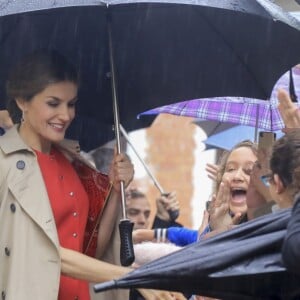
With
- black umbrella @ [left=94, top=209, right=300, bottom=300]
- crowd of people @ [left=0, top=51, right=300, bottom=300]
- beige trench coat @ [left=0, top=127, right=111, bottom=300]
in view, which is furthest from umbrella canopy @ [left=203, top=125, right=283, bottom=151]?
black umbrella @ [left=94, top=209, right=300, bottom=300]

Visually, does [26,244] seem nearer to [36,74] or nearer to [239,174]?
[36,74]

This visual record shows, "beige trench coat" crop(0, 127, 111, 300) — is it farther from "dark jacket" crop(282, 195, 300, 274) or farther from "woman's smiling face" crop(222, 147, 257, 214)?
"dark jacket" crop(282, 195, 300, 274)

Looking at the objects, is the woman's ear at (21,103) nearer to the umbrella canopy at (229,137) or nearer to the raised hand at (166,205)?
the umbrella canopy at (229,137)

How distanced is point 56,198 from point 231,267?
1.64 meters

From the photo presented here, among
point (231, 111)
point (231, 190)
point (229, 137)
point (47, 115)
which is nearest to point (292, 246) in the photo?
point (47, 115)

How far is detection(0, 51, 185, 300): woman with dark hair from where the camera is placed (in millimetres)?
4227

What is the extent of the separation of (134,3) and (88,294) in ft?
4.02

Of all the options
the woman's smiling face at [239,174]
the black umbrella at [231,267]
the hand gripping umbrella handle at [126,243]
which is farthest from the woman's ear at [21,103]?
the black umbrella at [231,267]

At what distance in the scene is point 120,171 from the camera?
15.0 feet

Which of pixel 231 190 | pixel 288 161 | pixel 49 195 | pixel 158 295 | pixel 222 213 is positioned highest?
pixel 231 190

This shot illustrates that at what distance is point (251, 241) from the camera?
2895 mm

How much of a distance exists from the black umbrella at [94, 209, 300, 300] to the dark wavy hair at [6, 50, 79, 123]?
5.28 feet

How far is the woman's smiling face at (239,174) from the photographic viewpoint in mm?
5188

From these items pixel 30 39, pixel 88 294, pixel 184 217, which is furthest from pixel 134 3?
pixel 184 217
